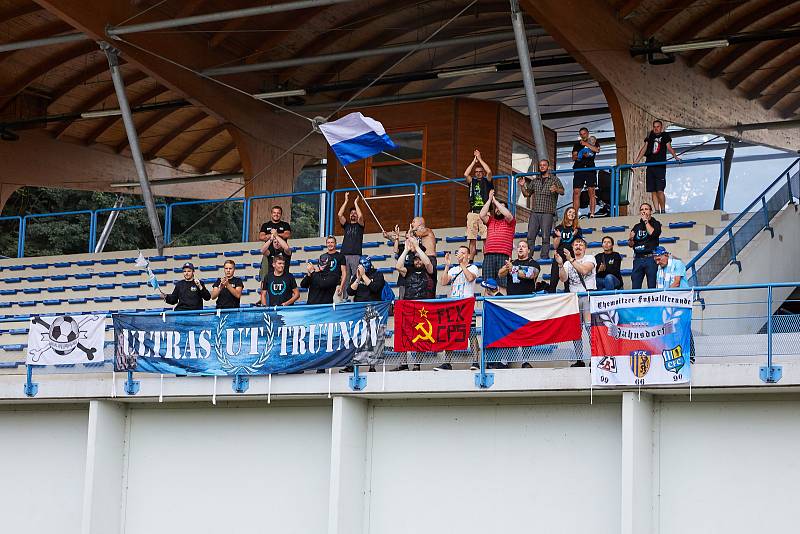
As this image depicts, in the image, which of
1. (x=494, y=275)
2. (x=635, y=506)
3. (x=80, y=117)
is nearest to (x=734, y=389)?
(x=635, y=506)

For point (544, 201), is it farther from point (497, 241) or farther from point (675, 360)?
point (675, 360)

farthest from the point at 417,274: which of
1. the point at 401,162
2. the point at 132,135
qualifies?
the point at 132,135

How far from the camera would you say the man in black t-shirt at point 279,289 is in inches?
680

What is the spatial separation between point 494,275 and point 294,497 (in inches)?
162

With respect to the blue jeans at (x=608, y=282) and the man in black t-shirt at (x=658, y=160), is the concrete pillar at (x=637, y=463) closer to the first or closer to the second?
the blue jeans at (x=608, y=282)

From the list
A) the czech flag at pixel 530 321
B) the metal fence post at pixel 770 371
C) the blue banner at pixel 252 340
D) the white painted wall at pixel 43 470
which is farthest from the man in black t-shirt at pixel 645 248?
the white painted wall at pixel 43 470

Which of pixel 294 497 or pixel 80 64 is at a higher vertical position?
pixel 80 64

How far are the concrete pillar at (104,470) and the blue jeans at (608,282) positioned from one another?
7.11 metres

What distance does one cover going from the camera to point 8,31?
2552cm

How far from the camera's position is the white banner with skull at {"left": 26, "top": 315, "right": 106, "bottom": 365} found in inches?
659

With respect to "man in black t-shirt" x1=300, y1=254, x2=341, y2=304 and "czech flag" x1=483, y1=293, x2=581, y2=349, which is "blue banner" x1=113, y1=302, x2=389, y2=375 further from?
"czech flag" x1=483, y1=293, x2=581, y2=349

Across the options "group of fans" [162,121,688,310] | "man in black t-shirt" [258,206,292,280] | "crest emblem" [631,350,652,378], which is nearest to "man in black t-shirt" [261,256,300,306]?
"group of fans" [162,121,688,310]

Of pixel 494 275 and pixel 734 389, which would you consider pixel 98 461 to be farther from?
pixel 734 389

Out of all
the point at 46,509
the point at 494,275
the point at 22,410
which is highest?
the point at 494,275
